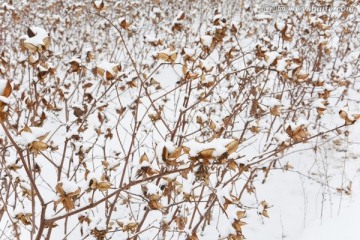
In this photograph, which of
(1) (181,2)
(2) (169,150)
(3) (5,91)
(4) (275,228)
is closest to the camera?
(3) (5,91)

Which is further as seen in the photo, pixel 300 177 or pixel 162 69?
pixel 162 69

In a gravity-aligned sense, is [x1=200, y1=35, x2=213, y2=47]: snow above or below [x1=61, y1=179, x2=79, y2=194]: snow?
above

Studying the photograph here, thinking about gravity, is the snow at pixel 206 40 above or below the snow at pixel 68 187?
above

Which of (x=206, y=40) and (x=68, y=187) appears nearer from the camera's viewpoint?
(x=68, y=187)

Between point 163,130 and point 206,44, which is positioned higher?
point 163,130

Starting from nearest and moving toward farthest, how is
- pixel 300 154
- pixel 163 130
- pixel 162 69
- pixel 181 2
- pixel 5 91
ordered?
pixel 5 91, pixel 300 154, pixel 163 130, pixel 162 69, pixel 181 2

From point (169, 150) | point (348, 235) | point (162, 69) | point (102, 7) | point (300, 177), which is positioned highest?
point (162, 69)

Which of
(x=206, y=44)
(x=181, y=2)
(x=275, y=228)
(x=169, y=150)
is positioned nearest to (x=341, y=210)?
(x=275, y=228)

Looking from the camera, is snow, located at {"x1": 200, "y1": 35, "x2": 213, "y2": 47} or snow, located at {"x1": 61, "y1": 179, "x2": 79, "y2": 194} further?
snow, located at {"x1": 200, "y1": 35, "x2": 213, "y2": 47}

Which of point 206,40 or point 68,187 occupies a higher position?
point 206,40

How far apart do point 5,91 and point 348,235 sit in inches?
98.0

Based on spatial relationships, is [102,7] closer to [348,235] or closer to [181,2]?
[348,235]

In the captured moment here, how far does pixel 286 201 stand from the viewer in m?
3.47

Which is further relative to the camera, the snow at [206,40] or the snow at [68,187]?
the snow at [206,40]
